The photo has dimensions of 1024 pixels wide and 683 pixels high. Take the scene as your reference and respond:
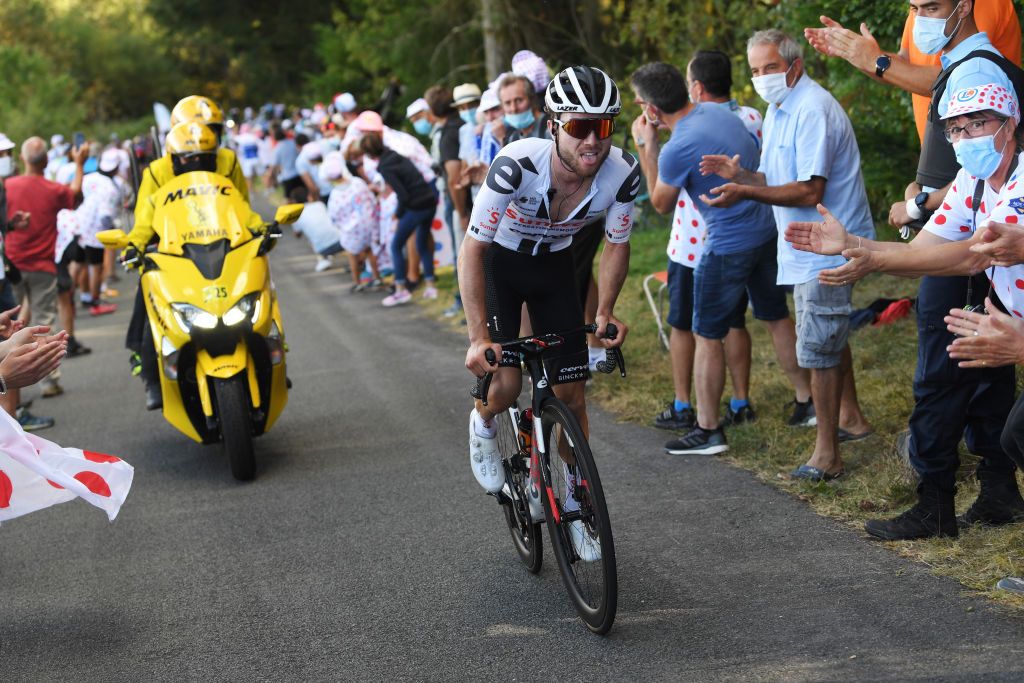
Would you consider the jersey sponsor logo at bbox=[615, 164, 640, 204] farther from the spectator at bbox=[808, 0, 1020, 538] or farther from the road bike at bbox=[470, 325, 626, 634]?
the spectator at bbox=[808, 0, 1020, 538]

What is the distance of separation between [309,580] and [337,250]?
1285 cm

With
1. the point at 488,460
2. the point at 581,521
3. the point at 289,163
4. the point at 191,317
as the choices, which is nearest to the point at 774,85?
the point at 488,460

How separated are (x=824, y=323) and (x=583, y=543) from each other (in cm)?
224

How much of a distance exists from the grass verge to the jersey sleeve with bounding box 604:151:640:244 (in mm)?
1813

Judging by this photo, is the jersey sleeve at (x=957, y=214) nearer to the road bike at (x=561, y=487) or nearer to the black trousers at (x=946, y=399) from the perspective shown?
the black trousers at (x=946, y=399)

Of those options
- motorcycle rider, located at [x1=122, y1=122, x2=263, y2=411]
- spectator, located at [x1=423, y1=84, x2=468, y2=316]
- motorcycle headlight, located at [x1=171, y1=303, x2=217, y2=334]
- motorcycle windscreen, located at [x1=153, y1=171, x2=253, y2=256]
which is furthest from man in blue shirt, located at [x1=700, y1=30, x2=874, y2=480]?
spectator, located at [x1=423, y1=84, x2=468, y2=316]

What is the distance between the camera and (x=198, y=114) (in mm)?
8688

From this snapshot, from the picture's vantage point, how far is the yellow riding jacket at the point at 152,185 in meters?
7.97

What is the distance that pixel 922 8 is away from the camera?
18.8 feet

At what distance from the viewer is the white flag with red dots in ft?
16.6

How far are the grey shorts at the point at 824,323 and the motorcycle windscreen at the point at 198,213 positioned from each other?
3581 millimetres

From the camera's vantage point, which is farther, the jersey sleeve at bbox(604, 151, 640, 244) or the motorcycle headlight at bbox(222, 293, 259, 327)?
the motorcycle headlight at bbox(222, 293, 259, 327)

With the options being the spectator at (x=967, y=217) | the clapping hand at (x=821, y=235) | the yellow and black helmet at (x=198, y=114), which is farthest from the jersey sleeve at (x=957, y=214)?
the yellow and black helmet at (x=198, y=114)

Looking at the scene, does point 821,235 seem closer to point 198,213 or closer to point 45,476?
point 45,476
